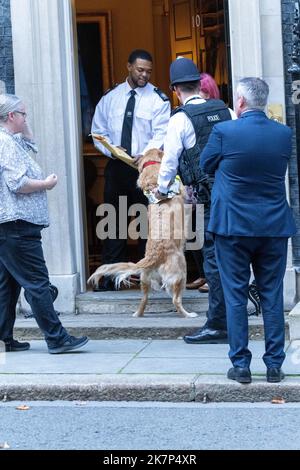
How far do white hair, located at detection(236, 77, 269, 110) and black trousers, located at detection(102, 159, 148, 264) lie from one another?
3.00 m

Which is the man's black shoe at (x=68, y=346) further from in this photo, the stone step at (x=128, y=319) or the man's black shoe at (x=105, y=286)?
the man's black shoe at (x=105, y=286)

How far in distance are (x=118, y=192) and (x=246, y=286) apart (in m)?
3.22

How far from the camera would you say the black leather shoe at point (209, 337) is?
8023mm

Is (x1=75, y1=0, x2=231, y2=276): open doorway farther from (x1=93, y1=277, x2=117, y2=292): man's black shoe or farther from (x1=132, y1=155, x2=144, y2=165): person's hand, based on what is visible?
(x1=132, y1=155, x2=144, y2=165): person's hand

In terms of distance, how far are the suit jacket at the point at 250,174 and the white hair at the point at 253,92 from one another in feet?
0.19

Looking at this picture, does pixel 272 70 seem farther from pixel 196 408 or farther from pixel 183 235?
pixel 196 408

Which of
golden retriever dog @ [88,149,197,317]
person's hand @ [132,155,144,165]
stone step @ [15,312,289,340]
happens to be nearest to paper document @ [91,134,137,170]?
person's hand @ [132,155,144,165]

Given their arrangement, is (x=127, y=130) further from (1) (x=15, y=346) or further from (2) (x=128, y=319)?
(1) (x=15, y=346)

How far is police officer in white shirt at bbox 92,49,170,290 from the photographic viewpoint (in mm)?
9516

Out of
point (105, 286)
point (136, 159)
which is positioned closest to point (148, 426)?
point (105, 286)

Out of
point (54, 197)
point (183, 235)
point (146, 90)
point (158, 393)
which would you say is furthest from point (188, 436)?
point (146, 90)

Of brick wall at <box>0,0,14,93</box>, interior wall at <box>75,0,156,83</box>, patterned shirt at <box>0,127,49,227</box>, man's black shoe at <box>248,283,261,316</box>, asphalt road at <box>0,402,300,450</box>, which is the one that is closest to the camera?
asphalt road at <box>0,402,300,450</box>

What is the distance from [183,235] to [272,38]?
1824mm

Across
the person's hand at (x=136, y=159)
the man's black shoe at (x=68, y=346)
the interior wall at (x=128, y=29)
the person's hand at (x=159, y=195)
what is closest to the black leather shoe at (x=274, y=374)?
the man's black shoe at (x=68, y=346)
